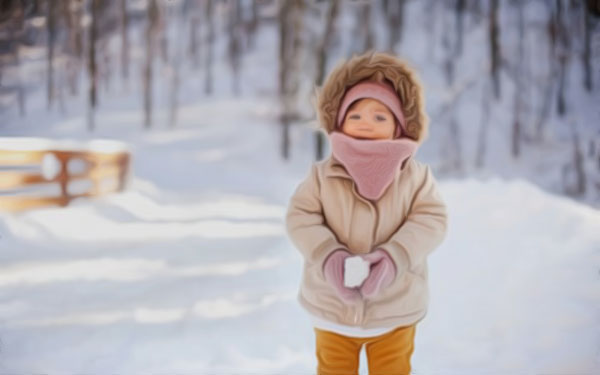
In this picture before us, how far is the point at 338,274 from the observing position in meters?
1.20

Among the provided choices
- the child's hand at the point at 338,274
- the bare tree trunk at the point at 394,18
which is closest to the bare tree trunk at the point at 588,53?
the child's hand at the point at 338,274

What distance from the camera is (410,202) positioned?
1320 mm

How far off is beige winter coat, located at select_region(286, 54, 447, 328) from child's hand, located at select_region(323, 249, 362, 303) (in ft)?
0.07

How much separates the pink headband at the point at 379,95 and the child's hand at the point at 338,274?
375 millimetres

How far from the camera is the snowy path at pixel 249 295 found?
6.25 ft

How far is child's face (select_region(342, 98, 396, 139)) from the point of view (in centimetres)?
131

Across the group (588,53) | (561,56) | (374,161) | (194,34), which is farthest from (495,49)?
(374,161)

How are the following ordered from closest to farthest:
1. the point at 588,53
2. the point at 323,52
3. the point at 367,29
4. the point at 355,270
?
the point at 355,270, the point at 588,53, the point at 323,52, the point at 367,29

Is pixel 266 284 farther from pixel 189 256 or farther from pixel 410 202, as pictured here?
pixel 410 202

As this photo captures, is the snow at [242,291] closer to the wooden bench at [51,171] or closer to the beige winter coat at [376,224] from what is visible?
the wooden bench at [51,171]

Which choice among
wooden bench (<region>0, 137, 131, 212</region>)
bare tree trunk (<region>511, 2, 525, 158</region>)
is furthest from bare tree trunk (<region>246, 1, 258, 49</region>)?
wooden bench (<region>0, 137, 131, 212</region>)

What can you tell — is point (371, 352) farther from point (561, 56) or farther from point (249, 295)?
point (561, 56)

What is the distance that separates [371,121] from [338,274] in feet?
1.36

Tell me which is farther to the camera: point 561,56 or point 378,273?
point 561,56
